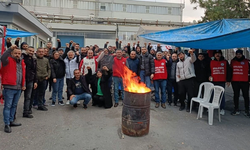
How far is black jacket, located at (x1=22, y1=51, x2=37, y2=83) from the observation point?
15.6ft

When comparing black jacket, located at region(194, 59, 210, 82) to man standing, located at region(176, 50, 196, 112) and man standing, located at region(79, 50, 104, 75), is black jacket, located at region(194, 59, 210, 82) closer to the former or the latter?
man standing, located at region(176, 50, 196, 112)

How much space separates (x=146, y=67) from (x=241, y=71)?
3022mm

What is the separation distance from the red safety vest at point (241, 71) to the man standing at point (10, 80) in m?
6.20

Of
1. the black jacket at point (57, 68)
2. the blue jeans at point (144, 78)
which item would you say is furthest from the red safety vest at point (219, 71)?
the black jacket at point (57, 68)

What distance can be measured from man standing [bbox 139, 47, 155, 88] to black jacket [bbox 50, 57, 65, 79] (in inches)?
111

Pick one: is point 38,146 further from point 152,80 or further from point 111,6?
point 111,6

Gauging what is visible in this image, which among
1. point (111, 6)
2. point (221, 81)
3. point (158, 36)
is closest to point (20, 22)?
point (158, 36)

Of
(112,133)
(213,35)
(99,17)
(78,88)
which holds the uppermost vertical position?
(99,17)

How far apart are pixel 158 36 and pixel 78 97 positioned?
11.8 feet

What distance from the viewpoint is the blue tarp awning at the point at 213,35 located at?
454 cm

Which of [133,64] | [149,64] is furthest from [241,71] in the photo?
[133,64]

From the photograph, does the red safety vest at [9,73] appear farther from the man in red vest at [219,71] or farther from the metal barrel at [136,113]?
the man in red vest at [219,71]

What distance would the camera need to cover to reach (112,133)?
4.12 meters

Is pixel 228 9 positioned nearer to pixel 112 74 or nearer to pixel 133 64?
pixel 133 64
